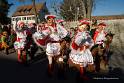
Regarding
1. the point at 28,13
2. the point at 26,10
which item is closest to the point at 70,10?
the point at 28,13

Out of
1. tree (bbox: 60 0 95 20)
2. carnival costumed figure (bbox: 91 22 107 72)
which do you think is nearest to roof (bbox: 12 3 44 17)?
tree (bbox: 60 0 95 20)

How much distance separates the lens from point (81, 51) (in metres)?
8.46

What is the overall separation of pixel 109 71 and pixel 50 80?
94.2 inches

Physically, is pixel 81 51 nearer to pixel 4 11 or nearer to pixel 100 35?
pixel 100 35

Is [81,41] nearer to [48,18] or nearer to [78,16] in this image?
[48,18]

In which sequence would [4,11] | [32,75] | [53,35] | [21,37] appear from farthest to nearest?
1. [4,11]
2. [21,37]
3. [32,75]
4. [53,35]

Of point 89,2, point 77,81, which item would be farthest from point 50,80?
point 89,2

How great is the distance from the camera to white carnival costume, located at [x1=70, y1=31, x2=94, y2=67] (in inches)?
325

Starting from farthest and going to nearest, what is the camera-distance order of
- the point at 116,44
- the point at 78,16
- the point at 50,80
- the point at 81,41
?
the point at 78,16 < the point at 116,44 < the point at 50,80 < the point at 81,41

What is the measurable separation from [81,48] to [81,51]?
0.08m

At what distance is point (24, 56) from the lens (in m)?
12.2

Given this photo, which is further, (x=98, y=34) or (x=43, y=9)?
(x=43, y=9)

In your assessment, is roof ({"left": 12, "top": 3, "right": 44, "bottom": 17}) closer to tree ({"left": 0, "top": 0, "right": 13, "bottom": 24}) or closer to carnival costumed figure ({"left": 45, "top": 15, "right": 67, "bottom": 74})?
tree ({"left": 0, "top": 0, "right": 13, "bottom": 24})

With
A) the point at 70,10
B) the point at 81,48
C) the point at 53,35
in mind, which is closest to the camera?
the point at 81,48
